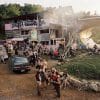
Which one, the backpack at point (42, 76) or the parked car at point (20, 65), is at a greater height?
the backpack at point (42, 76)

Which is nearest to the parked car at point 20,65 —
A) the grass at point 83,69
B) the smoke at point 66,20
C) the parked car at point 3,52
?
the grass at point 83,69

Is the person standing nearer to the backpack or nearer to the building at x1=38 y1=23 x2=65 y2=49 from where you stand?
the backpack

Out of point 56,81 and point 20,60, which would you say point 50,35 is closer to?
point 20,60

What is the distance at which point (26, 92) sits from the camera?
26.4 metres

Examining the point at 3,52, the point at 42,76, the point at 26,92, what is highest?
the point at 42,76

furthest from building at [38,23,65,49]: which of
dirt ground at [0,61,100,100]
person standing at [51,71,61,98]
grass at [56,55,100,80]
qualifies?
person standing at [51,71,61,98]

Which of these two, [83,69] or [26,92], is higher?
[83,69]

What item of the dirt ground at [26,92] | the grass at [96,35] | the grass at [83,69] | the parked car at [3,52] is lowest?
the dirt ground at [26,92]

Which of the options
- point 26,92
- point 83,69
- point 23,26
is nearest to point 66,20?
point 23,26

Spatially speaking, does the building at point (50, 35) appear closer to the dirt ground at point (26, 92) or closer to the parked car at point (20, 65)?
the parked car at point (20, 65)

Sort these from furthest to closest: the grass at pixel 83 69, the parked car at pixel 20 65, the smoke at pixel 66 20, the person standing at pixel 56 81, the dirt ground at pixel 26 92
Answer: the smoke at pixel 66 20, the parked car at pixel 20 65, the grass at pixel 83 69, the dirt ground at pixel 26 92, the person standing at pixel 56 81

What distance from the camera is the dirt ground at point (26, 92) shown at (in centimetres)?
2517

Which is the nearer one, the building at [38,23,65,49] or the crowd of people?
the crowd of people

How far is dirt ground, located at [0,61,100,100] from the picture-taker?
25172 mm
